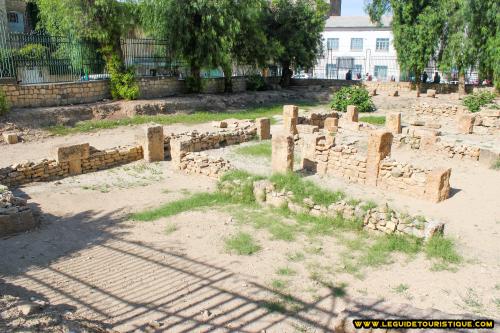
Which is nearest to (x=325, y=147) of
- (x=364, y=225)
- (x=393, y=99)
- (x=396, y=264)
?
(x=364, y=225)

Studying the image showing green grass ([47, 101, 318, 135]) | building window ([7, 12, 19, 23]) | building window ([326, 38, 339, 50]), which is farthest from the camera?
building window ([326, 38, 339, 50])

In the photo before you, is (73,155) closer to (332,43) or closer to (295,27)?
(295,27)

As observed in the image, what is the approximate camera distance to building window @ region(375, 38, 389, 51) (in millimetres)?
44406

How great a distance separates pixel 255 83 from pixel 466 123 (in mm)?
14354

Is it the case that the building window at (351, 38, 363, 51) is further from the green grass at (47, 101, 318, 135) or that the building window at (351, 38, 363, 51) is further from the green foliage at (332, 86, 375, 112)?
the green grass at (47, 101, 318, 135)

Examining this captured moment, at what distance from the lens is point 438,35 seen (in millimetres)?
26750

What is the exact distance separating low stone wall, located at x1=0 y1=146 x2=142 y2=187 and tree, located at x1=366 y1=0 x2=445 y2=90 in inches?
800

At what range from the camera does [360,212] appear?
807 centimetres

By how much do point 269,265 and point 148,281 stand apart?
5.99 ft

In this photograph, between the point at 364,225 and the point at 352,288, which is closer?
the point at 352,288

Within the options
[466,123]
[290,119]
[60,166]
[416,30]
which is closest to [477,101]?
[466,123]

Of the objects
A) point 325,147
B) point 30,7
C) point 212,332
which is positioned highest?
point 30,7

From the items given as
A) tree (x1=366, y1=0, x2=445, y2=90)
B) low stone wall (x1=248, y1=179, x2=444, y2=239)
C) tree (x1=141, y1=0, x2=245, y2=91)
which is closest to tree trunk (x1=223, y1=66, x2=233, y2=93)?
tree (x1=141, y1=0, x2=245, y2=91)

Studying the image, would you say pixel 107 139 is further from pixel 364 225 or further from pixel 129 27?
pixel 364 225
